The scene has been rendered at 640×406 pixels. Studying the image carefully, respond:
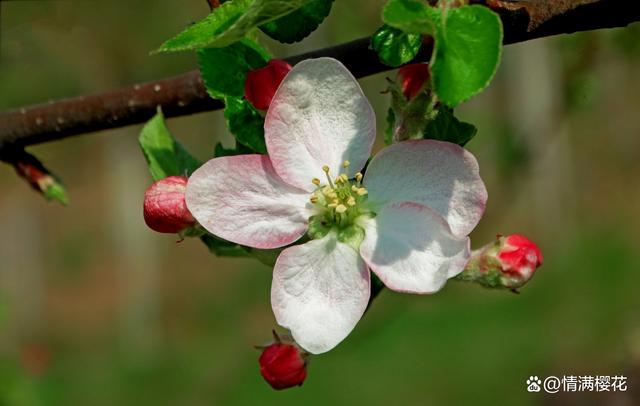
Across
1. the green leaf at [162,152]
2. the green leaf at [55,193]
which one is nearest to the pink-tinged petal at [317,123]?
the green leaf at [162,152]

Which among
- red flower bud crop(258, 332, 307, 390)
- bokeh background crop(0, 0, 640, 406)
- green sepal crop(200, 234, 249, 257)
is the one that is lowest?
bokeh background crop(0, 0, 640, 406)

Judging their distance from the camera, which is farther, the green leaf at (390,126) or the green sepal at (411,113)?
the green leaf at (390,126)

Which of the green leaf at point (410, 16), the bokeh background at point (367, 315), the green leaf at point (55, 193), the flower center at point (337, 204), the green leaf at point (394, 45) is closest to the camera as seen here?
the green leaf at point (410, 16)

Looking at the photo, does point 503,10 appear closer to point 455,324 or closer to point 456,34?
point 456,34

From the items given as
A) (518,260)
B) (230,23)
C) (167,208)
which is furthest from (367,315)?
(230,23)

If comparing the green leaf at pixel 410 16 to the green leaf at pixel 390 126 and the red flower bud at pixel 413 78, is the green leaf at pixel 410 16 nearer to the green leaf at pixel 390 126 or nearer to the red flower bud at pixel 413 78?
the red flower bud at pixel 413 78

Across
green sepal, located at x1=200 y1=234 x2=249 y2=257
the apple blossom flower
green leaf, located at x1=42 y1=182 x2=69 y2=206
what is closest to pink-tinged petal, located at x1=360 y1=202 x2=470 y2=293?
the apple blossom flower

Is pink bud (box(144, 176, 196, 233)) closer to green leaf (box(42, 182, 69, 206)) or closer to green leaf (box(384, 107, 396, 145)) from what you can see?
green leaf (box(384, 107, 396, 145))
